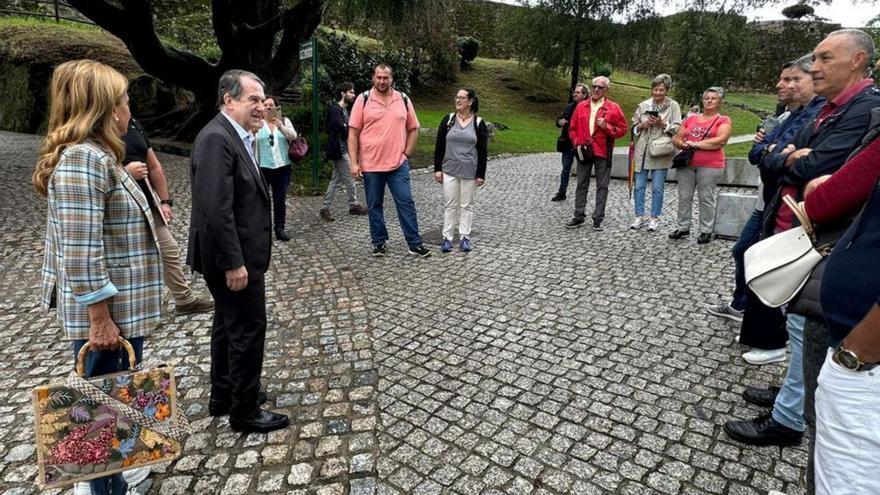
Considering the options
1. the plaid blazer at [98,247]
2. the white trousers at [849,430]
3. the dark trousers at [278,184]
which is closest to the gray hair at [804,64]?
the white trousers at [849,430]

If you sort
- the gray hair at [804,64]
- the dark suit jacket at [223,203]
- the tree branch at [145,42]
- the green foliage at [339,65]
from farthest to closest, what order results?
the green foliage at [339,65] < the tree branch at [145,42] < the gray hair at [804,64] < the dark suit jacket at [223,203]

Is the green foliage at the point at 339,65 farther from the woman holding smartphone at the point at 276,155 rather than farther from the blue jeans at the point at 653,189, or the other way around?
the blue jeans at the point at 653,189

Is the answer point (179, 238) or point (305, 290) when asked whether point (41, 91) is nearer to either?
point (179, 238)

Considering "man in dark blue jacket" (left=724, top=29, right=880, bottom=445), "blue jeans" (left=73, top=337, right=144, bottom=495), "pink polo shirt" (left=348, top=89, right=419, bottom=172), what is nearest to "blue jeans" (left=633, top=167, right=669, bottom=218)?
"pink polo shirt" (left=348, top=89, right=419, bottom=172)

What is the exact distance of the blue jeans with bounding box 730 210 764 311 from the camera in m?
4.19

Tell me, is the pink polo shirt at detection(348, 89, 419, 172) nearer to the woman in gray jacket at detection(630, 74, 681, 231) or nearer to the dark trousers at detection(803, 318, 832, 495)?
the woman in gray jacket at detection(630, 74, 681, 231)

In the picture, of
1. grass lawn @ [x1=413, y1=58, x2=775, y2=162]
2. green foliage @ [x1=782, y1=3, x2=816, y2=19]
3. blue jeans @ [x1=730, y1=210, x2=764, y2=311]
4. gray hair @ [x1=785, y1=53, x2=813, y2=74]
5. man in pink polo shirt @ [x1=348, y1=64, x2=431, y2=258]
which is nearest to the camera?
gray hair @ [x1=785, y1=53, x2=813, y2=74]

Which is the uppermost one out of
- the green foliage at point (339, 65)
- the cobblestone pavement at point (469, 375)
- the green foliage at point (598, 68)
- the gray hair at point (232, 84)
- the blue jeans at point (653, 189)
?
the green foliage at point (598, 68)

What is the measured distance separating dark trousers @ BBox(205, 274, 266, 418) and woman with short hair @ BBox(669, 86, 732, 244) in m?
5.25

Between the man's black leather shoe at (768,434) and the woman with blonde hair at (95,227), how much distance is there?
2.92m

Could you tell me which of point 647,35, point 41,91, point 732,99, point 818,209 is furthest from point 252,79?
point 732,99

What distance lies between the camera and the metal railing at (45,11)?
20052mm

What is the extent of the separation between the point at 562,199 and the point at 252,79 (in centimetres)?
731

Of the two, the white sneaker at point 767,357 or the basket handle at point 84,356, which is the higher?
the basket handle at point 84,356
